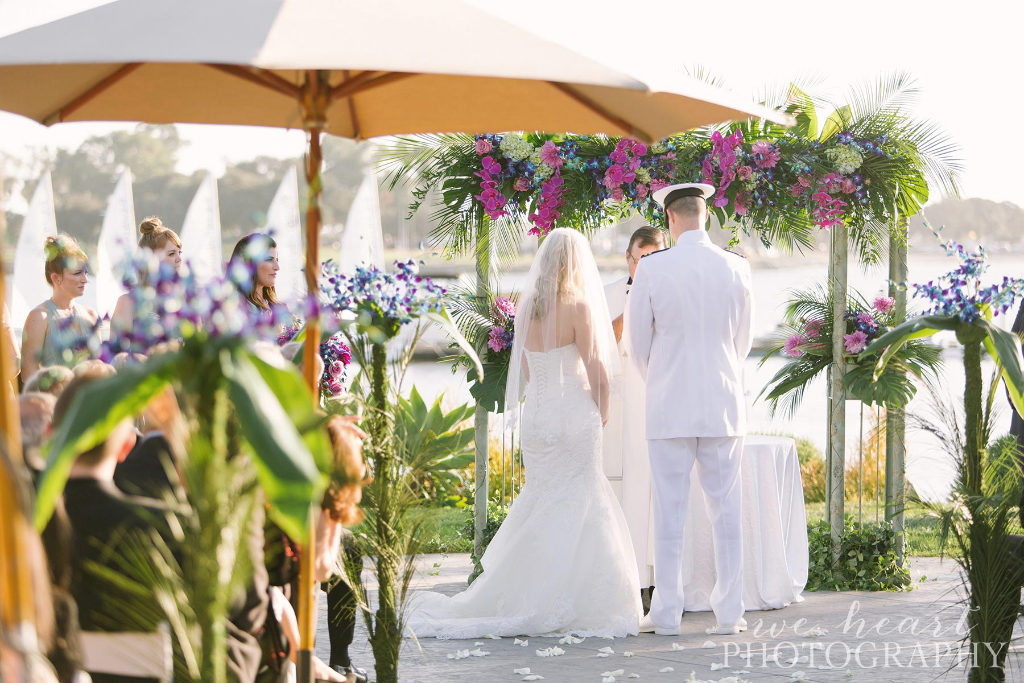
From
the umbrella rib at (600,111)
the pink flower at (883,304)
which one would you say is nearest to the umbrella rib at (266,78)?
the umbrella rib at (600,111)

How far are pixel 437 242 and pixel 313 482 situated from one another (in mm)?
5446

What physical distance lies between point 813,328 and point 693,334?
183 centimetres

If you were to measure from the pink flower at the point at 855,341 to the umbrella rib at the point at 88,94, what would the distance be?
16.1ft

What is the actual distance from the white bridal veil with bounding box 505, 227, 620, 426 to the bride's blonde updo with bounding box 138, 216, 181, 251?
1.93 meters

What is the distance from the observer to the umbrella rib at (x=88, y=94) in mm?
3432

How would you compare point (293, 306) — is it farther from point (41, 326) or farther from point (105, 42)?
point (41, 326)

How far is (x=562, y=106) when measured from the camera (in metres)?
3.56

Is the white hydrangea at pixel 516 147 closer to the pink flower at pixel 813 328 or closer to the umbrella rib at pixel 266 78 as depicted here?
the pink flower at pixel 813 328

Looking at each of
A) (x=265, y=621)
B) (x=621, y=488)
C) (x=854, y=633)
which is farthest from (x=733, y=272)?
(x=265, y=621)

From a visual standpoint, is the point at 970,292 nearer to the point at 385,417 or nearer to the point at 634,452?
the point at 385,417


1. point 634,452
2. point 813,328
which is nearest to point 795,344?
point 813,328

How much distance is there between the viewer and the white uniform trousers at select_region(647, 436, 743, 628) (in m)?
5.70

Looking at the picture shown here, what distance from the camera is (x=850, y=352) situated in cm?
703

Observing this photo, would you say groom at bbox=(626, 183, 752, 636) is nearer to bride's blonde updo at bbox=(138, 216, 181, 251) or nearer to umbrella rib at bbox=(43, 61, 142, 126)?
bride's blonde updo at bbox=(138, 216, 181, 251)
